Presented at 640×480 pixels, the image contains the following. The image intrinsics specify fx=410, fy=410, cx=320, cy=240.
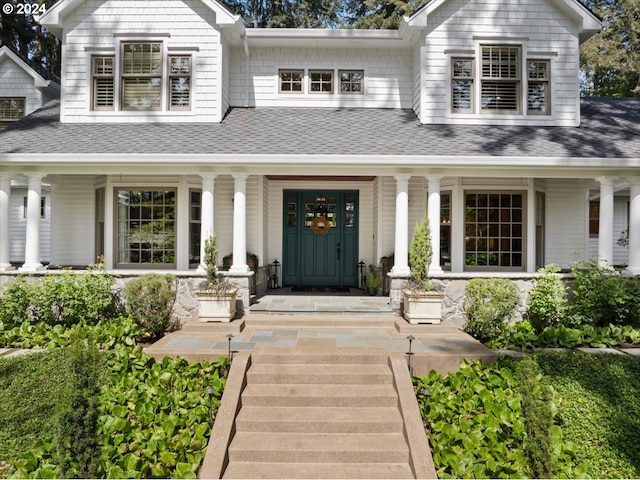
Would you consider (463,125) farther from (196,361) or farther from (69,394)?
(69,394)

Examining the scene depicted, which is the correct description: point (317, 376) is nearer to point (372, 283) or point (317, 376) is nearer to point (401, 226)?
point (401, 226)

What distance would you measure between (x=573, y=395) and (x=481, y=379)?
1035 mm

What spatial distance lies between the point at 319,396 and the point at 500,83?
26.1ft

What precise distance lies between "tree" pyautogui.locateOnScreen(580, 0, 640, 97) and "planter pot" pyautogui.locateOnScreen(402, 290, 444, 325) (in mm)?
17686

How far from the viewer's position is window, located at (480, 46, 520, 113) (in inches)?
357

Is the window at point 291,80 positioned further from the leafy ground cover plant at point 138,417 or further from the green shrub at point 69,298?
the leafy ground cover plant at point 138,417

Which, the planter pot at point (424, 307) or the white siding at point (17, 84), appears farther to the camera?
the white siding at point (17, 84)

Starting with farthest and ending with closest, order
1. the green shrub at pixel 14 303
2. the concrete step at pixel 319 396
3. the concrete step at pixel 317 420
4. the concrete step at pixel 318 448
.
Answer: the green shrub at pixel 14 303, the concrete step at pixel 319 396, the concrete step at pixel 317 420, the concrete step at pixel 318 448

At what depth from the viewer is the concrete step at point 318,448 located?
4.11m

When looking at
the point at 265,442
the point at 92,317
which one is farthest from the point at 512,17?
the point at 92,317

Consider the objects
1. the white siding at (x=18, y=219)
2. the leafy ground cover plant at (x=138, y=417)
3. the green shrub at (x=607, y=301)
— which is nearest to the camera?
the leafy ground cover plant at (x=138, y=417)

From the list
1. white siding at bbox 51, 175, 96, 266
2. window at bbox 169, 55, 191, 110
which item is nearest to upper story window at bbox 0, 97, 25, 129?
white siding at bbox 51, 175, 96, 266

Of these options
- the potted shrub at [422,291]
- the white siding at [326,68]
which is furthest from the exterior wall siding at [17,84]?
the potted shrub at [422,291]

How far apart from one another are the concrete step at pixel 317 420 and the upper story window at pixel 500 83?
7.12 meters
